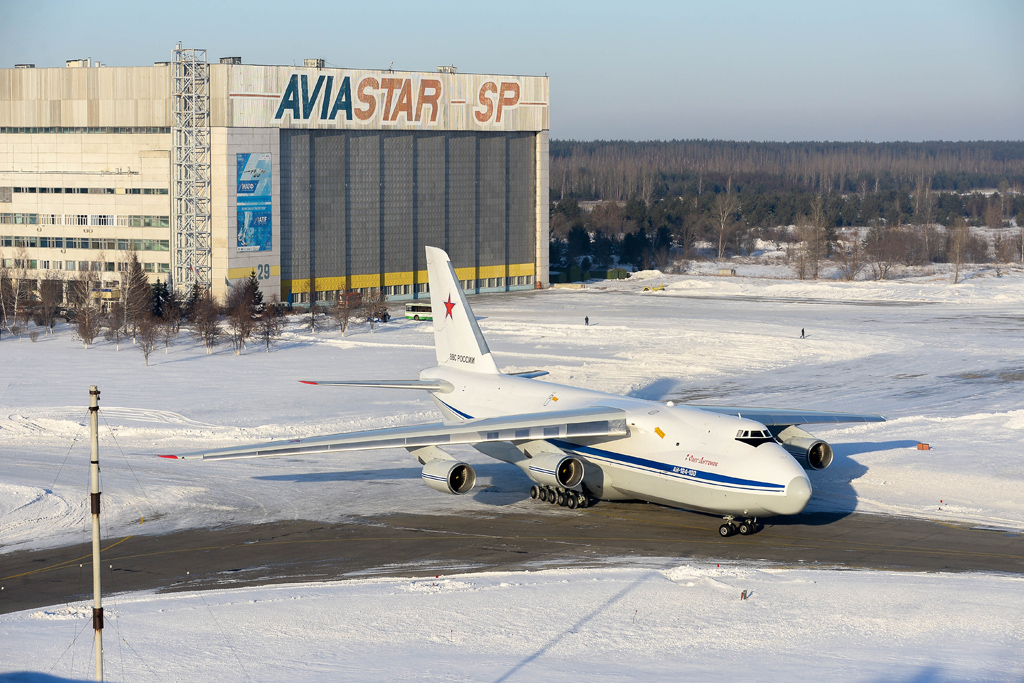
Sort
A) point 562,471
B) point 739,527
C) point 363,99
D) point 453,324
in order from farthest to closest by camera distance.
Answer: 1. point 363,99
2. point 453,324
3. point 562,471
4. point 739,527

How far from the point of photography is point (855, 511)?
34000 millimetres

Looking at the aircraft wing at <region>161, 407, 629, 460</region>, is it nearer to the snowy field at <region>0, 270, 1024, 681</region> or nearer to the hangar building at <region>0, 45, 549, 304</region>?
the snowy field at <region>0, 270, 1024, 681</region>

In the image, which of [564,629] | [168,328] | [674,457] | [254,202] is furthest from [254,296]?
[564,629]

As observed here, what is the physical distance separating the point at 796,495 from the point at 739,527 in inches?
108

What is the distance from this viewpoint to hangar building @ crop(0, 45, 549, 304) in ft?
305

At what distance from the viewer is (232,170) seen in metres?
93.6

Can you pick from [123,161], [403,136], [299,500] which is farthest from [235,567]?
[403,136]

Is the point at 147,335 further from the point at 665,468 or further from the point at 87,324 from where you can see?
the point at 665,468

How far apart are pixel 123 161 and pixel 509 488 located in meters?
70.0

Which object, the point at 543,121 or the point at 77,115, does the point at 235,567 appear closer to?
the point at 77,115

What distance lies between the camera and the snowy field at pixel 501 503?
2205cm

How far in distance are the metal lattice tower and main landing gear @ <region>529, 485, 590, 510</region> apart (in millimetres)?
64594

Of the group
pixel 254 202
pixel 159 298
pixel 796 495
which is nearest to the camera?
pixel 796 495

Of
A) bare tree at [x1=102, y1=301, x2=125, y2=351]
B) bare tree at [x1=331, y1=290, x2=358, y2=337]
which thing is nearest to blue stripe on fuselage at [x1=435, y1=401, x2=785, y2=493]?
bare tree at [x1=102, y1=301, x2=125, y2=351]
